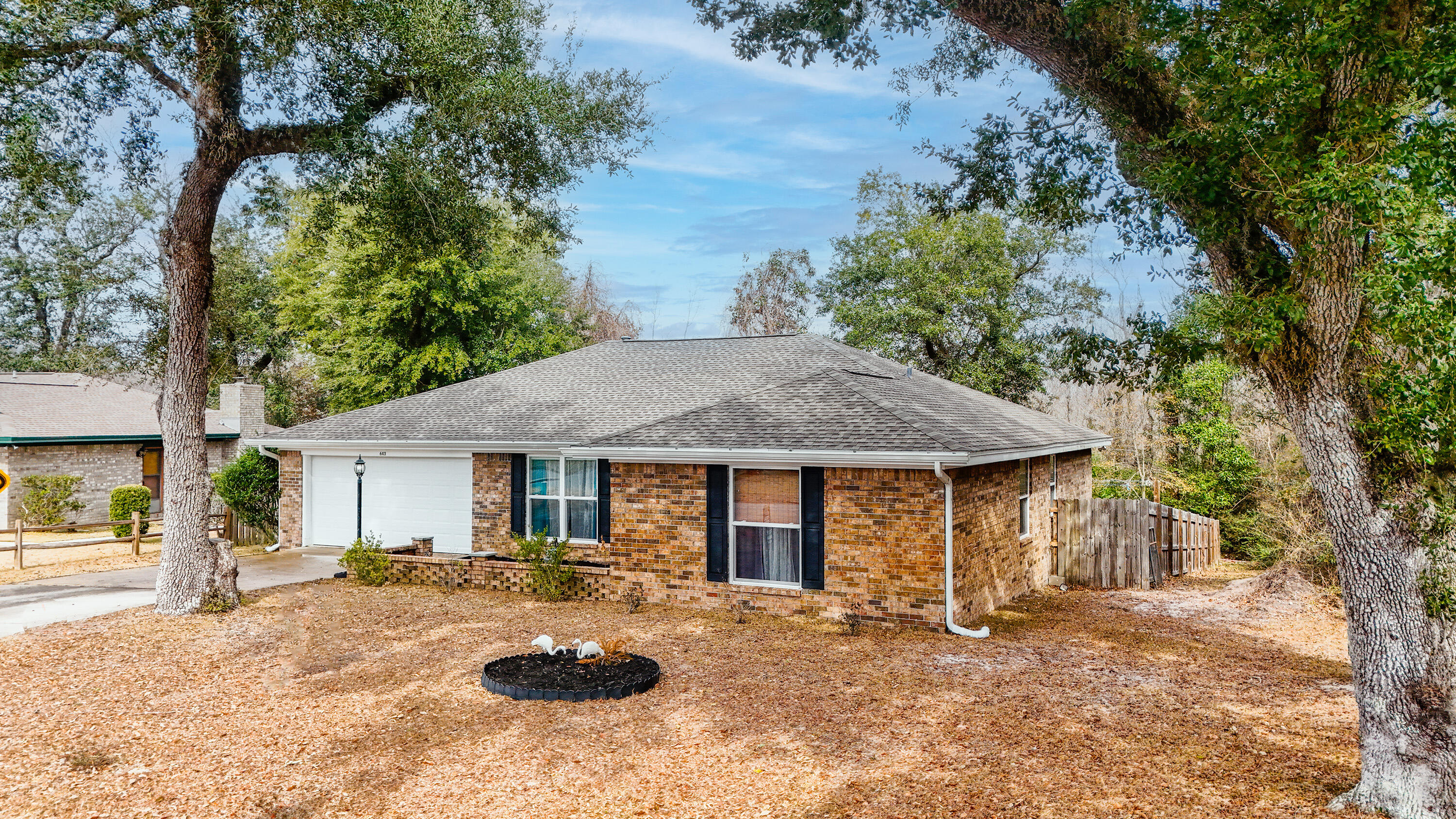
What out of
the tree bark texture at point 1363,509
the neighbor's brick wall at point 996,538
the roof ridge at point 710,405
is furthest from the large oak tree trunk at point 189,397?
the tree bark texture at point 1363,509

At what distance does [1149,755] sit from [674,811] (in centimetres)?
357

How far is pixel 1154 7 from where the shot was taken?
6.20m

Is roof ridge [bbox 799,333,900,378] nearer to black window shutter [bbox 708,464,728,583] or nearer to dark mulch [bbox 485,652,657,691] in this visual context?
black window shutter [bbox 708,464,728,583]

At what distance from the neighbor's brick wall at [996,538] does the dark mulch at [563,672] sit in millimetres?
4400

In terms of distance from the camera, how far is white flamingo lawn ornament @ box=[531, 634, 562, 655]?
8562mm

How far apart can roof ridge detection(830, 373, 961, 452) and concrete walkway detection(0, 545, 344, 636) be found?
9.36 metres

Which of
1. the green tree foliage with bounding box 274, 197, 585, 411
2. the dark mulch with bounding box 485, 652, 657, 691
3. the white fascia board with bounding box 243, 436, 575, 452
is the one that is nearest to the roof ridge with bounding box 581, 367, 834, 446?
the white fascia board with bounding box 243, 436, 575, 452

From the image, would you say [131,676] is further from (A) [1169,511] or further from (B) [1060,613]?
(A) [1169,511]

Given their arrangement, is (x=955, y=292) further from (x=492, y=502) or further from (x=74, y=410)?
(x=74, y=410)

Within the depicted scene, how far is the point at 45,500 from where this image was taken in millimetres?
20422

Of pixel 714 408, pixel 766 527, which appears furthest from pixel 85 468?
pixel 766 527

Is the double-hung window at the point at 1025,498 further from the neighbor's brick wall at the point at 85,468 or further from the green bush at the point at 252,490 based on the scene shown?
the neighbor's brick wall at the point at 85,468

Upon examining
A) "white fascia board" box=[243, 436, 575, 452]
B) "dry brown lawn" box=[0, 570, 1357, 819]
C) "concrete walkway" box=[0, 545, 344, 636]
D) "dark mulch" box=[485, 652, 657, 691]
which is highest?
"white fascia board" box=[243, 436, 575, 452]

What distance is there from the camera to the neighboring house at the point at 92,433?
20641 mm
